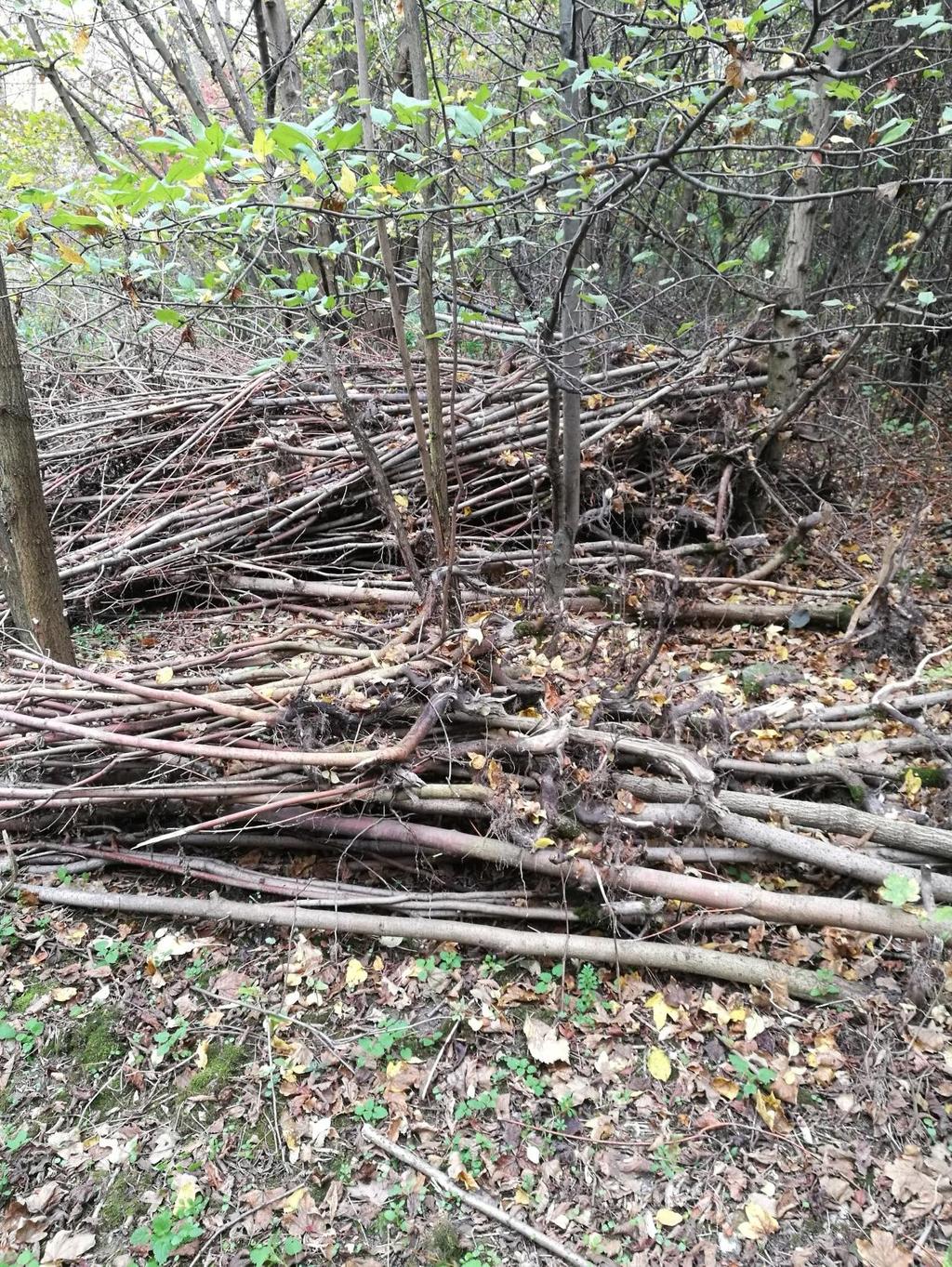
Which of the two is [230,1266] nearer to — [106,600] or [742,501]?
[106,600]

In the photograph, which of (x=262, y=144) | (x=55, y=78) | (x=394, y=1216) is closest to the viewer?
(x=262, y=144)

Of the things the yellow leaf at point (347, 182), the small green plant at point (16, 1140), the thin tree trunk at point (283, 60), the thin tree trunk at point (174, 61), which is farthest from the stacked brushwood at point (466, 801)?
the thin tree trunk at point (174, 61)

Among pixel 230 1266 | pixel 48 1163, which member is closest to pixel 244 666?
pixel 48 1163

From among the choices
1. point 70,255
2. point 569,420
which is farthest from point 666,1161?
point 70,255

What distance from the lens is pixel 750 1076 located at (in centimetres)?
239

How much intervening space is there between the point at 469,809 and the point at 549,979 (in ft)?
2.37

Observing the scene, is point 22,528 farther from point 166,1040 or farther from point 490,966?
point 490,966

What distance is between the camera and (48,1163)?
7.49ft

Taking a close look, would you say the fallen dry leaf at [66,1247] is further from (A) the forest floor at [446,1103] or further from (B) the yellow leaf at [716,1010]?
(B) the yellow leaf at [716,1010]

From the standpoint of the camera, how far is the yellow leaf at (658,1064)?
2.42 meters

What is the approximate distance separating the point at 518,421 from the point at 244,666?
10.4ft

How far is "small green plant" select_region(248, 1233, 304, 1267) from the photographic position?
205 cm

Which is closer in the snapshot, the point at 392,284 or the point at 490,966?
the point at 490,966

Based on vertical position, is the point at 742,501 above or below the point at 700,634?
above
